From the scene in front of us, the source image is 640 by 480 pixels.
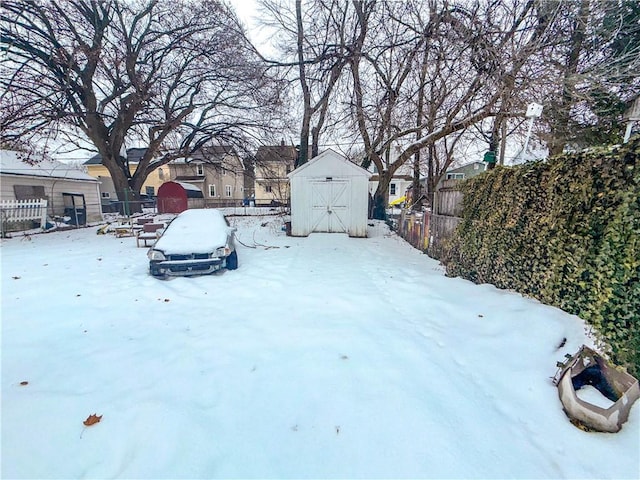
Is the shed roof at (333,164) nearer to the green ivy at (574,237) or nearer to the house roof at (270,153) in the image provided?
the green ivy at (574,237)

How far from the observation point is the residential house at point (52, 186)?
40.0 ft

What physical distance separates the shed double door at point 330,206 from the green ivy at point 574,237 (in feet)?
21.1

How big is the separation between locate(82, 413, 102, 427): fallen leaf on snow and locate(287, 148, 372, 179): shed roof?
31.7 feet

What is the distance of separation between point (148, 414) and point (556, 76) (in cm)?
980

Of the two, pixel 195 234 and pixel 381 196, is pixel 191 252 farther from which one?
pixel 381 196

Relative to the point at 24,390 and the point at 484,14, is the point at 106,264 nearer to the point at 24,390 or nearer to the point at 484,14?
the point at 24,390

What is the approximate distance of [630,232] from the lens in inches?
95.5

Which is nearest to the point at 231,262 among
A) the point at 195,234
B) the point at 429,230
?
the point at 195,234

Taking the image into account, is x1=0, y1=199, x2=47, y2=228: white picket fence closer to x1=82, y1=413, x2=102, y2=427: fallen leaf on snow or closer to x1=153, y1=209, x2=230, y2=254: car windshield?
x1=153, y1=209, x2=230, y2=254: car windshield

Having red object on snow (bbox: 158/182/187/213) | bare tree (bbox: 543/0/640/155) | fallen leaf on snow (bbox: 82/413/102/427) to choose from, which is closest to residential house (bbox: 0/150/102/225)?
red object on snow (bbox: 158/182/187/213)

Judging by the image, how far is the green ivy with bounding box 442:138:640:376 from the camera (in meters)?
2.42

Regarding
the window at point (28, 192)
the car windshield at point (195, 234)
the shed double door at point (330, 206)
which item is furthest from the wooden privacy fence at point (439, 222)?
the window at point (28, 192)

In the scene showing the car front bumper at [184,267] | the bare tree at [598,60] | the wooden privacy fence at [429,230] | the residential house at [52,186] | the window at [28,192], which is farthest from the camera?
the window at [28,192]

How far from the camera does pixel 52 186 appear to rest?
13.9 meters
